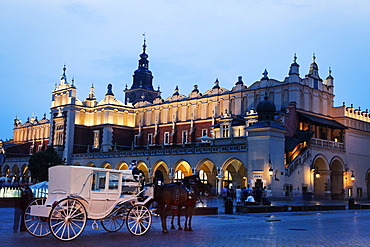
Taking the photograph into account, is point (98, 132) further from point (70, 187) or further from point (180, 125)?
point (70, 187)

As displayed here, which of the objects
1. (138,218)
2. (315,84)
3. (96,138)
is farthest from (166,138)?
(138,218)

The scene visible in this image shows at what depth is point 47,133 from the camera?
8138cm

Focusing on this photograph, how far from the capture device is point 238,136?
49781mm

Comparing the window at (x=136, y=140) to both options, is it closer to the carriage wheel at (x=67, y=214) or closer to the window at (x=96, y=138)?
the window at (x=96, y=138)

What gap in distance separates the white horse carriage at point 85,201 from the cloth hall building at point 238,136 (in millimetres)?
26793

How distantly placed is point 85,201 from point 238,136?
37964 mm

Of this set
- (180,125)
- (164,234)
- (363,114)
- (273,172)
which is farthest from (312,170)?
(164,234)

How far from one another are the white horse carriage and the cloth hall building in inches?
1055

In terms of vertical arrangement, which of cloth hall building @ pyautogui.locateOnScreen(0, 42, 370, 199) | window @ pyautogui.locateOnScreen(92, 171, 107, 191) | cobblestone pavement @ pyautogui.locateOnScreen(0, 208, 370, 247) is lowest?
cobblestone pavement @ pyautogui.locateOnScreen(0, 208, 370, 247)

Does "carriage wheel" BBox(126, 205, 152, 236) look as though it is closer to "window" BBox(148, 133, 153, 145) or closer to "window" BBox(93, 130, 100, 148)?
"window" BBox(148, 133, 153, 145)

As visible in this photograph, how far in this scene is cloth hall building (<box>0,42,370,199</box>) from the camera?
42.1 meters

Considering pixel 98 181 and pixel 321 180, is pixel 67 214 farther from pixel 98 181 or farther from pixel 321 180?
pixel 321 180

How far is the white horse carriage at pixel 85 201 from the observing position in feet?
40.2

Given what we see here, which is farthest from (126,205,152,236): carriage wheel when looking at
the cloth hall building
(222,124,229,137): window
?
(222,124,229,137): window
